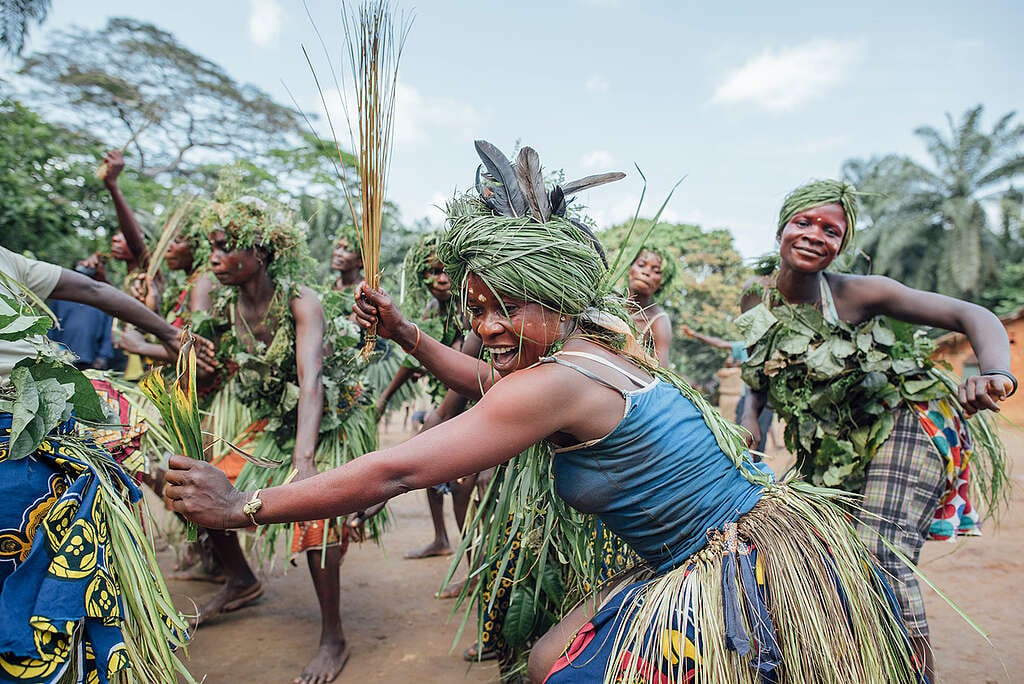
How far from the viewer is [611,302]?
2051mm

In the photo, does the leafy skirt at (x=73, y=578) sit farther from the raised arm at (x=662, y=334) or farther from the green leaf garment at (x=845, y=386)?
the raised arm at (x=662, y=334)

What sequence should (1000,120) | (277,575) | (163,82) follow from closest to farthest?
1. (277,575)
2. (163,82)
3. (1000,120)

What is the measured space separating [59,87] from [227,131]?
4.16m

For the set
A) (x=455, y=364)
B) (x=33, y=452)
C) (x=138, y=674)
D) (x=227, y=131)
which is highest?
(x=227, y=131)

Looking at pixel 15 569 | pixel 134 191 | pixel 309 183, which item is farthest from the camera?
pixel 309 183

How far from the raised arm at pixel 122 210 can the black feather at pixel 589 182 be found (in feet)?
10.3

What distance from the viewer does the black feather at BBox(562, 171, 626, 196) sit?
86.1 inches

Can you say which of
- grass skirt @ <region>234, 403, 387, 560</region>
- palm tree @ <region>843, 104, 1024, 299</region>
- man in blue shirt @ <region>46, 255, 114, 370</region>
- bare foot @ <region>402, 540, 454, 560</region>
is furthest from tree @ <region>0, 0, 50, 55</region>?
palm tree @ <region>843, 104, 1024, 299</region>

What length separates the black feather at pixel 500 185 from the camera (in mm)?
1979

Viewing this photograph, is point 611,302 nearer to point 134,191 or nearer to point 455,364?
point 455,364

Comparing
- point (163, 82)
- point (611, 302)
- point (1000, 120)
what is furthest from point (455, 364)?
point (1000, 120)

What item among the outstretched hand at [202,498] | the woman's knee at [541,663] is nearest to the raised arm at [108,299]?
the outstretched hand at [202,498]

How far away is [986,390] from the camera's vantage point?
2.29 metres

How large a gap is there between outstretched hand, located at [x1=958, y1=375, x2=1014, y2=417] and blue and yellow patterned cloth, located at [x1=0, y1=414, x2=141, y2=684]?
8.41ft
